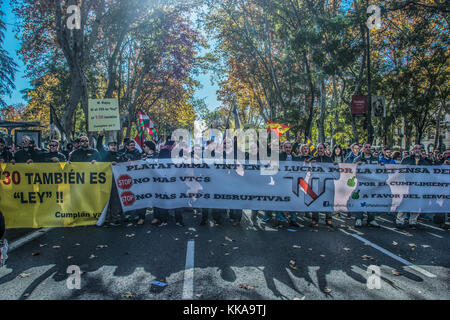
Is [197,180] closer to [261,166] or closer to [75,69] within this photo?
[261,166]

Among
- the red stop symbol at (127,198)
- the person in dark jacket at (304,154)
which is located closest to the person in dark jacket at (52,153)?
the red stop symbol at (127,198)

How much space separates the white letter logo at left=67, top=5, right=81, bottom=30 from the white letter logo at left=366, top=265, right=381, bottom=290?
11177mm

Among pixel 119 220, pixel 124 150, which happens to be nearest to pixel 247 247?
pixel 119 220

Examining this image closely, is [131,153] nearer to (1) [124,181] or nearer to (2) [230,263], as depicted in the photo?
(1) [124,181]

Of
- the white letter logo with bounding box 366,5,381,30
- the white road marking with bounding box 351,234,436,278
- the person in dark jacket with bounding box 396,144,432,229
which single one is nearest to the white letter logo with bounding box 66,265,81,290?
the white road marking with bounding box 351,234,436,278

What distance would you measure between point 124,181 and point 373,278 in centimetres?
495

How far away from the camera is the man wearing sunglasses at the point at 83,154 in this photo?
748 centimetres

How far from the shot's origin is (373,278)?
4379mm

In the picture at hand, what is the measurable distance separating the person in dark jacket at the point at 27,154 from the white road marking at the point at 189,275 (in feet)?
15.8

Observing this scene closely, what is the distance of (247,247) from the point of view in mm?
5738

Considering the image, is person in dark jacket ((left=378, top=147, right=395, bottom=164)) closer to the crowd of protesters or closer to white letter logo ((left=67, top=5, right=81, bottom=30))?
the crowd of protesters

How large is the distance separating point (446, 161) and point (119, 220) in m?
7.95

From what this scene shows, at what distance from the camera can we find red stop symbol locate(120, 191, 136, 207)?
695 cm

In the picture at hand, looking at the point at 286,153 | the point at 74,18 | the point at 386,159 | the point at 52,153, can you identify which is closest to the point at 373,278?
the point at 286,153
